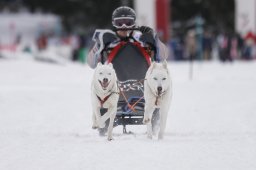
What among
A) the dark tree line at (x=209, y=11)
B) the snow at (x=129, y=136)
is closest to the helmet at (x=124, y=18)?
the snow at (x=129, y=136)

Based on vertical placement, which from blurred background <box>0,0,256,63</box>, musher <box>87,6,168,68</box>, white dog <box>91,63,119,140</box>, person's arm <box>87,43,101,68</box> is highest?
musher <box>87,6,168,68</box>

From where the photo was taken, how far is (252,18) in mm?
30438

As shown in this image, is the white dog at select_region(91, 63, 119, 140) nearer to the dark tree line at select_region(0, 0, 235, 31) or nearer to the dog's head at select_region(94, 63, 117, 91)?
the dog's head at select_region(94, 63, 117, 91)

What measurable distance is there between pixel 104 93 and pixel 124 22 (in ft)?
4.02

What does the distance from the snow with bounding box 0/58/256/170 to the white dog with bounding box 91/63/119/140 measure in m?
0.27

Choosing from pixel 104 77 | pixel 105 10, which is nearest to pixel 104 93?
pixel 104 77

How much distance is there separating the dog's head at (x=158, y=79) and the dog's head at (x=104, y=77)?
420 mm

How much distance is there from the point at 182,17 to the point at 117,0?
4456 mm

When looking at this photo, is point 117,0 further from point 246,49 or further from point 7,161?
point 7,161

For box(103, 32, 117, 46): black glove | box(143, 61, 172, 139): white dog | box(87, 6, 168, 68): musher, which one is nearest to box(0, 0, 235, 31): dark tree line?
box(87, 6, 168, 68): musher

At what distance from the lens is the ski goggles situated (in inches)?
330

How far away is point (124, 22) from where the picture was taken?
8.41 m

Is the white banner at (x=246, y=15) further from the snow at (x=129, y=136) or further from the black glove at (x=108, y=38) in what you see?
the black glove at (x=108, y=38)

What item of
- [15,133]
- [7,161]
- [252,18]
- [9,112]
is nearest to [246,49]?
[252,18]
